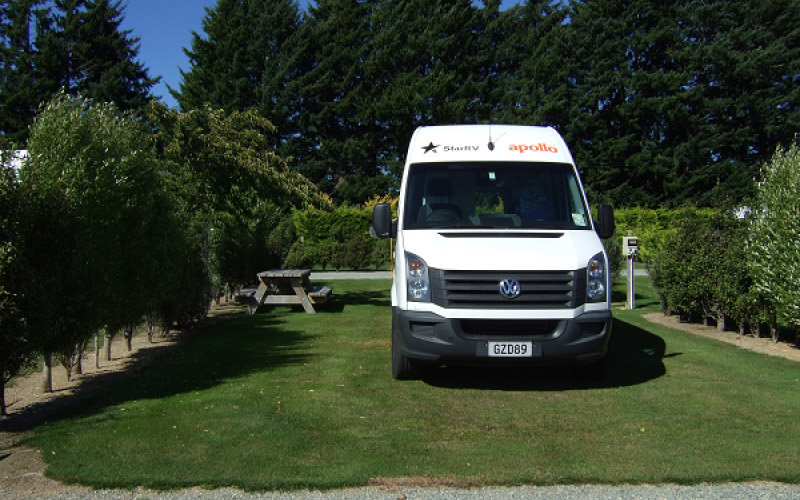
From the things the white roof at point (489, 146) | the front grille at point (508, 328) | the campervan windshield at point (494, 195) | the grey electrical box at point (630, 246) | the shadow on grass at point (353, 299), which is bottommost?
the shadow on grass at point (353, 299)

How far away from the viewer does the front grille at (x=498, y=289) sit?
279 inches

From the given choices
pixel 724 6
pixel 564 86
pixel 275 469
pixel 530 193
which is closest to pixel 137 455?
pixel 275 469

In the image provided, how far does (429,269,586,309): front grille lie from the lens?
23.2 feet

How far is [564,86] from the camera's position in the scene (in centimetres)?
4869

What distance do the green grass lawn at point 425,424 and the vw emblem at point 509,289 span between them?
3.46 feet

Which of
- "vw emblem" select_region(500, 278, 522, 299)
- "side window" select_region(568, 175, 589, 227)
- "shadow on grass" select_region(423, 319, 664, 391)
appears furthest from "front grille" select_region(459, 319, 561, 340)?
"side window" select_region(568, 175, 589, 227)

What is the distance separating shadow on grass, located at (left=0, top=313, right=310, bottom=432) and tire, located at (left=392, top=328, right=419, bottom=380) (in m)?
1.73

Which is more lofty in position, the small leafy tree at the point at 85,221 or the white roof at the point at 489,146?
the white roof at the point at 489,146

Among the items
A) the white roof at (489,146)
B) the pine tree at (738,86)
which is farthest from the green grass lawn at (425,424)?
the pine tree at (738,86)

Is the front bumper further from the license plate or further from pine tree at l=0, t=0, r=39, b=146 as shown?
pine tree at l=0, t=0, r=39, b=146

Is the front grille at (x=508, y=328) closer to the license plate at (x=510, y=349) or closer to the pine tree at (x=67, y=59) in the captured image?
the license plate at (x=510, y=349)

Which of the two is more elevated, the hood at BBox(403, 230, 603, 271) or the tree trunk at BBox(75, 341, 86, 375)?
the hood at BBox(403, 230, 603, 271)

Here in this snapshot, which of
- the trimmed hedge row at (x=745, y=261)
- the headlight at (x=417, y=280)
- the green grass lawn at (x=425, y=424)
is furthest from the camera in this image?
the trimmed hedge row at (x=745, y=261)

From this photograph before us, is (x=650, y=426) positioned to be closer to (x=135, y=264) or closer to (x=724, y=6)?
(x=135, y=264)
